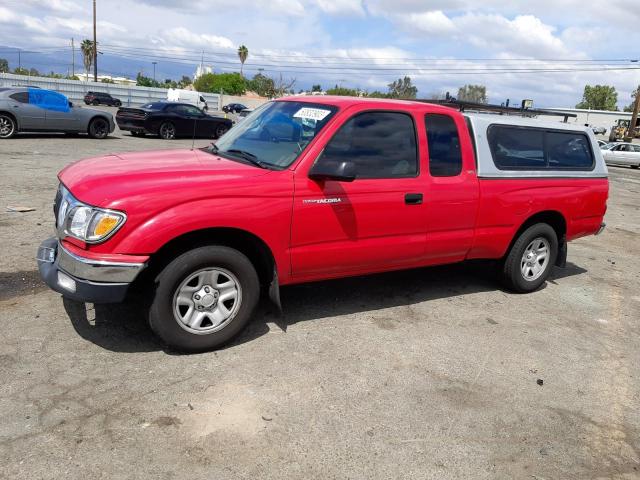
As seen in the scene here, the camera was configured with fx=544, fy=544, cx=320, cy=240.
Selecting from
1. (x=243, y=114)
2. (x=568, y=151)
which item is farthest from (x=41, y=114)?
(x=568, y=151)

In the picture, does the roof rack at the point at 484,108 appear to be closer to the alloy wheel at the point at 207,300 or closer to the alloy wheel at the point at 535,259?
the alloy wheel at the point at 535,259

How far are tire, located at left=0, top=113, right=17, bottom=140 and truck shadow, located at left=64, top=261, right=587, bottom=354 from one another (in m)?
13.2

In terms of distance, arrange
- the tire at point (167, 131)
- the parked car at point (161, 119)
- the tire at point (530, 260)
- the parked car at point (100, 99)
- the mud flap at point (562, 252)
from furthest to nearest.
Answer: the parked car at point (100, 99), the tire at point (167, 131), the parked car at point (161, 119), the mud flap at point (562, 252), the tire at point (530, 260)

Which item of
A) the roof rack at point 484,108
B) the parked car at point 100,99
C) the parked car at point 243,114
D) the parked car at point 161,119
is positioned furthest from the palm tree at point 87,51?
the roof rack at point 484,108

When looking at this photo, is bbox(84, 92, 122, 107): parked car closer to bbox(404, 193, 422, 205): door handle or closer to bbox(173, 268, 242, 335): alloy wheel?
bbox(404, 193, 422, 205): door handle

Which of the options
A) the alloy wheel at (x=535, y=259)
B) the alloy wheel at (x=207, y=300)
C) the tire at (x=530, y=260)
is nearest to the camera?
the alloy wheel at (x=207, y=300)

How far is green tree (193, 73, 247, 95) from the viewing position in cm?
8881

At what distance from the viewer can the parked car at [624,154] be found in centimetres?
3006

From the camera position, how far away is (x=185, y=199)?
355 cm

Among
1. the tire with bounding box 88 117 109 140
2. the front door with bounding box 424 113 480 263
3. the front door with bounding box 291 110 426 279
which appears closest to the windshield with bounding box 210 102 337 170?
the front door with bounding box 291 110 426 279

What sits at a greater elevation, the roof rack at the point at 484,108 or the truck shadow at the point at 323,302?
the roof rack at the point at 484,108

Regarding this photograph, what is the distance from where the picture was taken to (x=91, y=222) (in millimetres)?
3414

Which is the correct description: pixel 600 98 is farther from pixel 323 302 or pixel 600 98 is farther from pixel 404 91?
pixel 323 302

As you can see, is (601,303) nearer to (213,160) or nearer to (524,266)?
(524,266)
